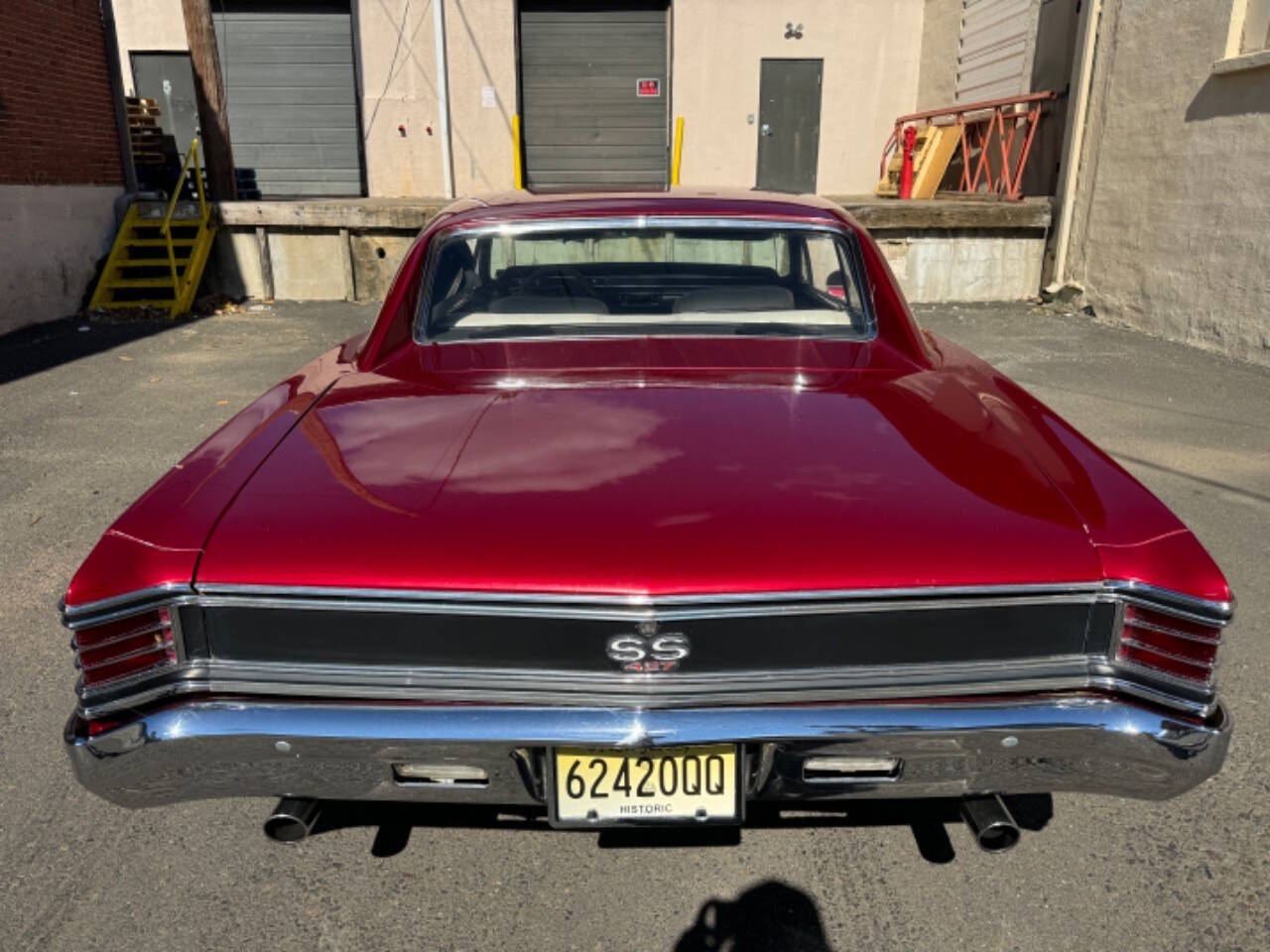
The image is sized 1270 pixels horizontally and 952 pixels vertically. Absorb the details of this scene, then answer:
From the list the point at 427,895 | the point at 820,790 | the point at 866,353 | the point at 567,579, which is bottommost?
the point at 427,895

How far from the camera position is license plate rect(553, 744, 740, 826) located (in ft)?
5.78

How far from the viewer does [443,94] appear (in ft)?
47.2

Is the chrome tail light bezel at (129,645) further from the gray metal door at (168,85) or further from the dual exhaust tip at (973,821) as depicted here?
the gray metal door at (168,85)

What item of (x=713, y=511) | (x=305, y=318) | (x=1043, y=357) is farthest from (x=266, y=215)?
(x=713, y=511)

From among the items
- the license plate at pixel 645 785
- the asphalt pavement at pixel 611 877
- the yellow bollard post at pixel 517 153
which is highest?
the yellow bollard post at pixel 517 153

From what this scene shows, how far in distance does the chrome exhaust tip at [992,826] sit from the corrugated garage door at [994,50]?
12.2 metres

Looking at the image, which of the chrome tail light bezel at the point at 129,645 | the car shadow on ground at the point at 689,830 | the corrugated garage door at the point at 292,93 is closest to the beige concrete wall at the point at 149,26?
the corrugated garage door at the point at 292,93

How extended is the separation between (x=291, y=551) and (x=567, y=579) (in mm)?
509

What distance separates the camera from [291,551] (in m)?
1.75

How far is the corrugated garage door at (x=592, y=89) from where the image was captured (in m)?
14.8

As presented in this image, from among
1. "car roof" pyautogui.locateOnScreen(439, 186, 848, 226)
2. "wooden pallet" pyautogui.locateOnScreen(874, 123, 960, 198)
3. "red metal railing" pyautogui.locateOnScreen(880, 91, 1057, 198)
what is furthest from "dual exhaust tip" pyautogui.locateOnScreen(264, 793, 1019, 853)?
"wooden pallet" pyautogui.locateOnScreen(874, 123, 960, 198)

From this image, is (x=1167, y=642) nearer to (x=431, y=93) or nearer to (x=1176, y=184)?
(x=1176, y=184)

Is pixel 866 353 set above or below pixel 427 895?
above

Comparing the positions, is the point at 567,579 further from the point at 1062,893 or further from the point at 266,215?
the point at 266,215
